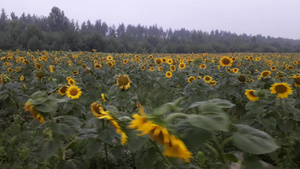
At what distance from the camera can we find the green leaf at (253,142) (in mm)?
658

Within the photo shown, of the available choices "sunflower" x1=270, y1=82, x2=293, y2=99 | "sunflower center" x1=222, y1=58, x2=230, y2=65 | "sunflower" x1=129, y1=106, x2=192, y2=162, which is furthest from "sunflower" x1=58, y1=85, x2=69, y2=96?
"sunflower center" x1=222, y1=58, x2=230, y2=65

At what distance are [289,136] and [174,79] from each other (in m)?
2.74

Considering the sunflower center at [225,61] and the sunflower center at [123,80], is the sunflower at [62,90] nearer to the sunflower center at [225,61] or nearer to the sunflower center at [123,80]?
the sunflower center at [123,80]

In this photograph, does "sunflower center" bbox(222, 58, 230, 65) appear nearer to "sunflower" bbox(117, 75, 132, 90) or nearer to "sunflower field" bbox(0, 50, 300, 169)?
"sunflower field" bbox(0, 50, 300, 169)

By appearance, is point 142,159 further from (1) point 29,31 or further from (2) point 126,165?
(1) point 29,31

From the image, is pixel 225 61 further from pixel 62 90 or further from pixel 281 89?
pixel 62 90

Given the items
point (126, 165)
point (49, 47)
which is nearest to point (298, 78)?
point (126, 165)

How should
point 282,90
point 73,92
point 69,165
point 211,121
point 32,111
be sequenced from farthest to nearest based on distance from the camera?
1. point 73,92
2. point 282,90
3. point 69,165
4. point 32,111
5. point 211,121

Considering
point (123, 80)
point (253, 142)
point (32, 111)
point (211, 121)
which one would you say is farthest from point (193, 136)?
point (123, 80)

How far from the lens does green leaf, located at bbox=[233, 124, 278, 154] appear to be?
0.66m

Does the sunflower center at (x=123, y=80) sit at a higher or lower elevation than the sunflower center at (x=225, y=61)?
lower

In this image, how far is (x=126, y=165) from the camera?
6.18 ft

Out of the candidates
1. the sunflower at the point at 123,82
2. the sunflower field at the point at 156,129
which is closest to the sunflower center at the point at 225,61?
the sunflower field at the point at 156,129

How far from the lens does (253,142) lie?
0.68 meters
